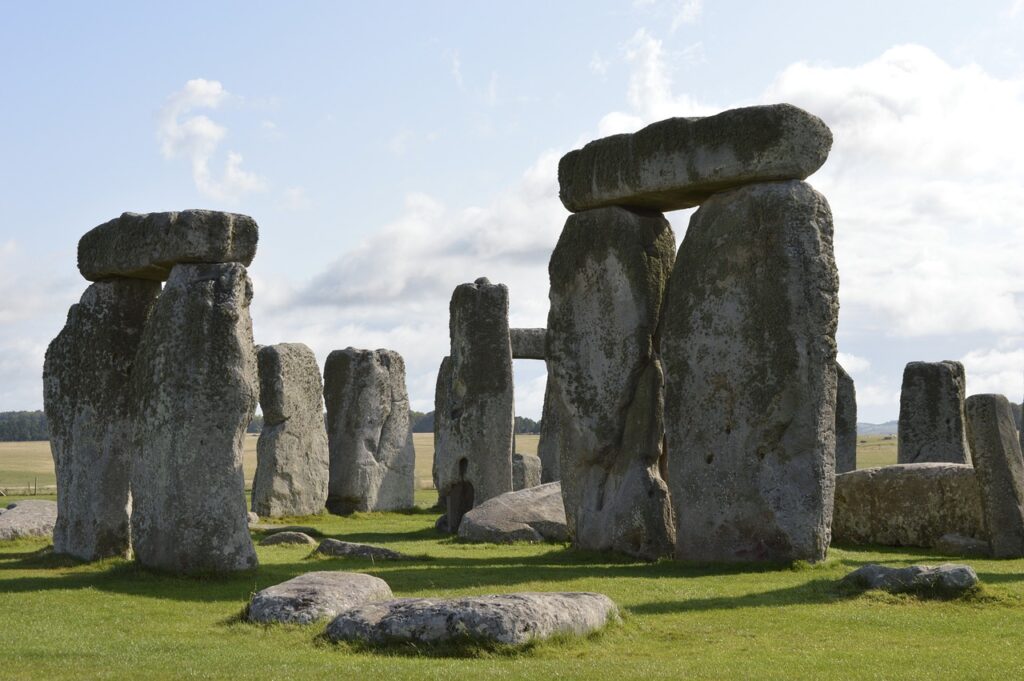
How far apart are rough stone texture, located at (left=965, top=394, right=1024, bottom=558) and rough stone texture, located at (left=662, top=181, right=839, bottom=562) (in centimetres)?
234

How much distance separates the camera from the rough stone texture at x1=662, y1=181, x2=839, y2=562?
50.6 feet

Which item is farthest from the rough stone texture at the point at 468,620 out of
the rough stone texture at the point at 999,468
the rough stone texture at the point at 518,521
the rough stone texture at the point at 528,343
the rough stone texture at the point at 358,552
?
the rough stone texture at the point at 528,343

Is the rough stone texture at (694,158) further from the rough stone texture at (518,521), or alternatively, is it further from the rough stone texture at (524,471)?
the rough stone texture at (524,471)

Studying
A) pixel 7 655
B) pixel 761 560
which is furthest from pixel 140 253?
pixel 761 560

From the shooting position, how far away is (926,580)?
40.9 feet

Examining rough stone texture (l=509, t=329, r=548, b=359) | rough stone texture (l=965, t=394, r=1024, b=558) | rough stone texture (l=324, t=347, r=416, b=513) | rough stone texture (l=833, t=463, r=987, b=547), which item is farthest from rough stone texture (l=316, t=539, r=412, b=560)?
rough stone texture (l=509, t=329, r=548, b=359)

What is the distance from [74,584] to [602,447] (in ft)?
23.4

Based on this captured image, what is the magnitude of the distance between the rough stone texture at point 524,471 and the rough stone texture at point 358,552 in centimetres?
1340

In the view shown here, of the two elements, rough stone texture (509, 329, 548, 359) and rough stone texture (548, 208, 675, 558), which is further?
rough stone texture (509, 329, 548, 359)

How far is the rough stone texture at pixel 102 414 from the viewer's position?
15930mm

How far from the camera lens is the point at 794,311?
15477 millimetres

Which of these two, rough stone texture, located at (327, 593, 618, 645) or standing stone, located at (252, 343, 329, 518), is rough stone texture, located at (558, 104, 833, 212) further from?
standing stone, located at (252, 343, 329, 518)

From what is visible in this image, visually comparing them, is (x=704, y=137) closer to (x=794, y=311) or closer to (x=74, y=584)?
(x=794, y=311)

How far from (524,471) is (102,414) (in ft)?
51.4
